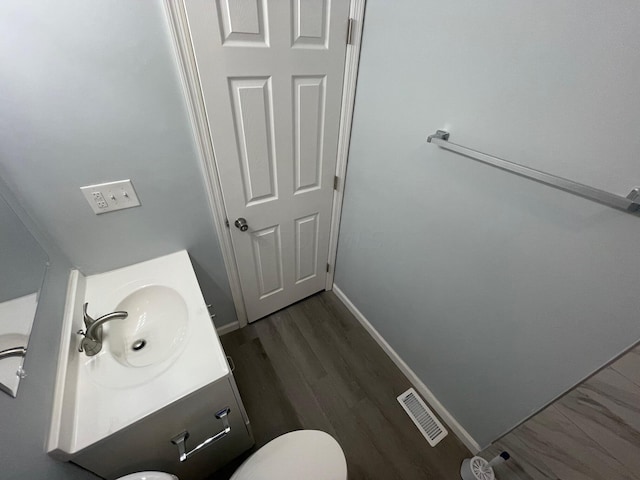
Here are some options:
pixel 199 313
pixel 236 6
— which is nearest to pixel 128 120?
pixel 236 6

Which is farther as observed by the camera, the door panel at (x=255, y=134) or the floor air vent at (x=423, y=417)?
the floor air vent at (x=423, y=417)

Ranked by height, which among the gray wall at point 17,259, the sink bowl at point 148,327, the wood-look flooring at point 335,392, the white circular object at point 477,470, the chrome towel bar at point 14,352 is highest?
the gray wall at point 17,259

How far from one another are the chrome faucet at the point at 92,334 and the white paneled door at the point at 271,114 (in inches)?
24.5

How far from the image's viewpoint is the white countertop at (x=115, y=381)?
65cm

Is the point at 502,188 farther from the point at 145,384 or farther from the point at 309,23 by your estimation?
the point at 145,384

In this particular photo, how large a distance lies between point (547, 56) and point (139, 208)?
145 cm

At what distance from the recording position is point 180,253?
123cm

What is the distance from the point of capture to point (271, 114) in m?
1.08

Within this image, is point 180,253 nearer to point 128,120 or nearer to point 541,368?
point 128,120

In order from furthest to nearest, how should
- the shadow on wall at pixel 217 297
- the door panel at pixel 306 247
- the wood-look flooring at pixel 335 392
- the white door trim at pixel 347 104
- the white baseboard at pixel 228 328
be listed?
the white baseboard at pixel 228 328
the door panel at pixel 306 247
the shadow on wall at pixel 217 297
the wood-look flooring at pixel 335 392
the white door trim at pixel 347 104

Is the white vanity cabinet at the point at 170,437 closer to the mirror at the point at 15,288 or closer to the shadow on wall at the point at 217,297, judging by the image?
the mirror at the point at 15,288

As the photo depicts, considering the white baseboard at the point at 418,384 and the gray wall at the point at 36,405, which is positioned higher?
the gray wall at the point at 36,405

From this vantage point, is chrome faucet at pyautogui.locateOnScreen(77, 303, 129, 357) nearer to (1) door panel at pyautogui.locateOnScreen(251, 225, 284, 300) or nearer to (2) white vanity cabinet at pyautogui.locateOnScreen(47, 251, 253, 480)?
(2) white vanity cabinet at pyautogui.locateOnScreen(47, 251, 253, 480)

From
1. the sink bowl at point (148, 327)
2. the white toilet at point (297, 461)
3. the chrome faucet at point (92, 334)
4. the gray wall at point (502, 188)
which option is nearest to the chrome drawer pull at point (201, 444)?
the white toilet at point (297, 461)
